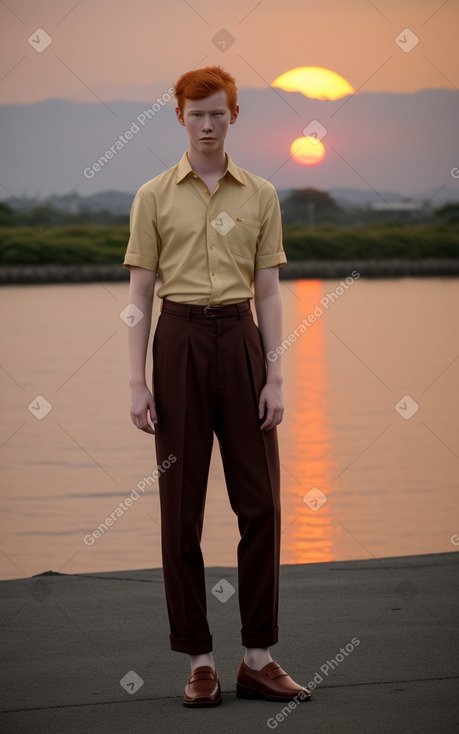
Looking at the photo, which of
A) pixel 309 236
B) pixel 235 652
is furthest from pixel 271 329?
pixel 309 236

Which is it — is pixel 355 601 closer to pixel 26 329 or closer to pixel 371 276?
pixel 26 329

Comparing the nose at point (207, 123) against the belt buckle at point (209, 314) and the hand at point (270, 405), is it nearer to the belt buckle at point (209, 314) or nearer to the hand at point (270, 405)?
the belt buckle at point (209, 314)

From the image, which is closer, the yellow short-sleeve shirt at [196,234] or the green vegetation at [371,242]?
the yellow short-sleeve shirt at [196,234]

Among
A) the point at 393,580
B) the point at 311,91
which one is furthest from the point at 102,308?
the point at 393,580

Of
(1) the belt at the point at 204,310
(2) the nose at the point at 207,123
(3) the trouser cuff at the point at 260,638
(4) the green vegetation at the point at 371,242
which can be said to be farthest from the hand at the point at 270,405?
(4) the green vegetation at the point at 371,242

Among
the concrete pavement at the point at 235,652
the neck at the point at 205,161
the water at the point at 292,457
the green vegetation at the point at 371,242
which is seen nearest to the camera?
the concrete pavement at the point at 235,652

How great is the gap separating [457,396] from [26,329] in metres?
8.01

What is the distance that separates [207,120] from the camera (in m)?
2.43

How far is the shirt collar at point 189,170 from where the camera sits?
8.16 feet

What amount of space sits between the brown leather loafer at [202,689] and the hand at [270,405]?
547 mm

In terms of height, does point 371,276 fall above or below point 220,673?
below

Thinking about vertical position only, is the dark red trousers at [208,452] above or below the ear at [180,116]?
below

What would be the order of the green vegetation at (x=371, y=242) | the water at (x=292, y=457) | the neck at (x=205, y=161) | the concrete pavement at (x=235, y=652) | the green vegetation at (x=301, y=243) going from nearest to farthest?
the concrete pavement at (x=235, y=652), the neck at (x=205, y=161), the water at (x=292, y=457), the green vegetation at (x=301, y=243), the green vegetation at (x=371, y=242)

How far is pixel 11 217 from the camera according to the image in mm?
33000
